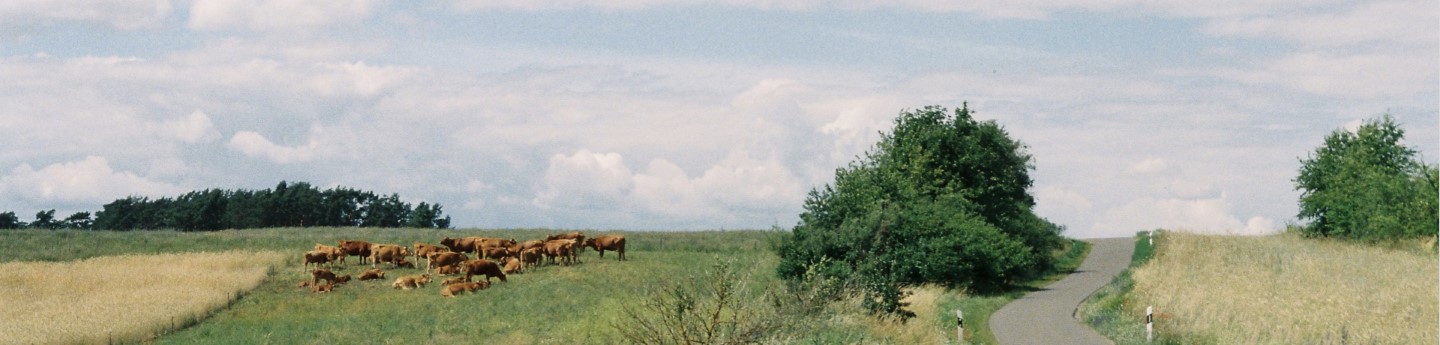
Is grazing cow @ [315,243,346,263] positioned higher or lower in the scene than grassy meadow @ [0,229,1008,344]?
higher

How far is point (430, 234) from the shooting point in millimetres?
105375

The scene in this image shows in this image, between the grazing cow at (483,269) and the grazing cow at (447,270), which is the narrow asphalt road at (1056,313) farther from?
the grazing cow at (447,270)

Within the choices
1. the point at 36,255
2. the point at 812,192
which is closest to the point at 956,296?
the point at 812,192

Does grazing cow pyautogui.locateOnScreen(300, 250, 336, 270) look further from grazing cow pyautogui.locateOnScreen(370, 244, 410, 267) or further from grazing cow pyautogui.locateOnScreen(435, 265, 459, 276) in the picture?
grazing cow pyautogui.locateOnScreen(435, 265, 459, 276)

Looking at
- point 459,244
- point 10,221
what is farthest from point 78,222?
point 459,244

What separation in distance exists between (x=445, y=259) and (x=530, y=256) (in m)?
4.03

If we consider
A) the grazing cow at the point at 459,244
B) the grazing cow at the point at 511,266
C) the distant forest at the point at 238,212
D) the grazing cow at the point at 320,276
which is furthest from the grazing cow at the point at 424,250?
the distant forest at the point at 238,212

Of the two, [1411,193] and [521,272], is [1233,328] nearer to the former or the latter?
[521,272]

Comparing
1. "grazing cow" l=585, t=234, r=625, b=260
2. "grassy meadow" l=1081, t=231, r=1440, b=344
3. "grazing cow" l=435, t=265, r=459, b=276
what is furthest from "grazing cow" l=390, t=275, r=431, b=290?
"grassy meadow" l=1081, t=231, r=1440, b=344

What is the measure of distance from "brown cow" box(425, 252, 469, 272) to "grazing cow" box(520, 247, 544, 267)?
9.57 ft

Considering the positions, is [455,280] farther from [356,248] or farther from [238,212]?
[238,212]

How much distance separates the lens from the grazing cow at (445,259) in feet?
187

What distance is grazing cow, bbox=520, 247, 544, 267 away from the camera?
5800 cm

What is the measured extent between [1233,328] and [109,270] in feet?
179
